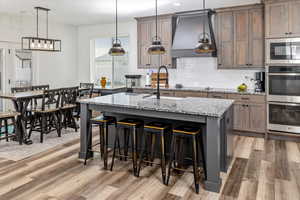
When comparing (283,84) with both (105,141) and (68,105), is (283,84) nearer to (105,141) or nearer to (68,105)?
(105,141)

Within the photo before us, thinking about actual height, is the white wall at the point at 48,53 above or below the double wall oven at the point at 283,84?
above

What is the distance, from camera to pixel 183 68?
6359 millimetres

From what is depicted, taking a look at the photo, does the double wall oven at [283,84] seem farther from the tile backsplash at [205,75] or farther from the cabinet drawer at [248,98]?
the tile backsplash at [205,75]

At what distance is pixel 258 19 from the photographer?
518cm

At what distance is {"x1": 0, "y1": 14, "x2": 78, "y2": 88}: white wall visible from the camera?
242 inches

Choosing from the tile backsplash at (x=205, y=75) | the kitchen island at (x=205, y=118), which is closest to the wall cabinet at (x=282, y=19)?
the tile backsplash at (x=205, y=75)

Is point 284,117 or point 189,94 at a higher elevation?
point 189,94

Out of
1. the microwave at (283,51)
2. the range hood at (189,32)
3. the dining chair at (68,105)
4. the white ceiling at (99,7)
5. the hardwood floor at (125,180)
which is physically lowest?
the hardwood floor at (125,180)

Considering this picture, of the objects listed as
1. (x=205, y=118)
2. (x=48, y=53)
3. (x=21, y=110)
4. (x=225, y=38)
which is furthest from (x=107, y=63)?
(x=205, y=118)

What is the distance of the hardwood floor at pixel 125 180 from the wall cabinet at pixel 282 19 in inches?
92.9

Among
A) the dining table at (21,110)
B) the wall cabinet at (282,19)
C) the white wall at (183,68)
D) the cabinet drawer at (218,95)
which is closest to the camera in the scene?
the dining table at (21,110)

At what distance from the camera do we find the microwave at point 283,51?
4.53 m

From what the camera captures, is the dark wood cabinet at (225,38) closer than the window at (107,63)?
Yes

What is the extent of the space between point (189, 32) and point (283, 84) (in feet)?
7.73
